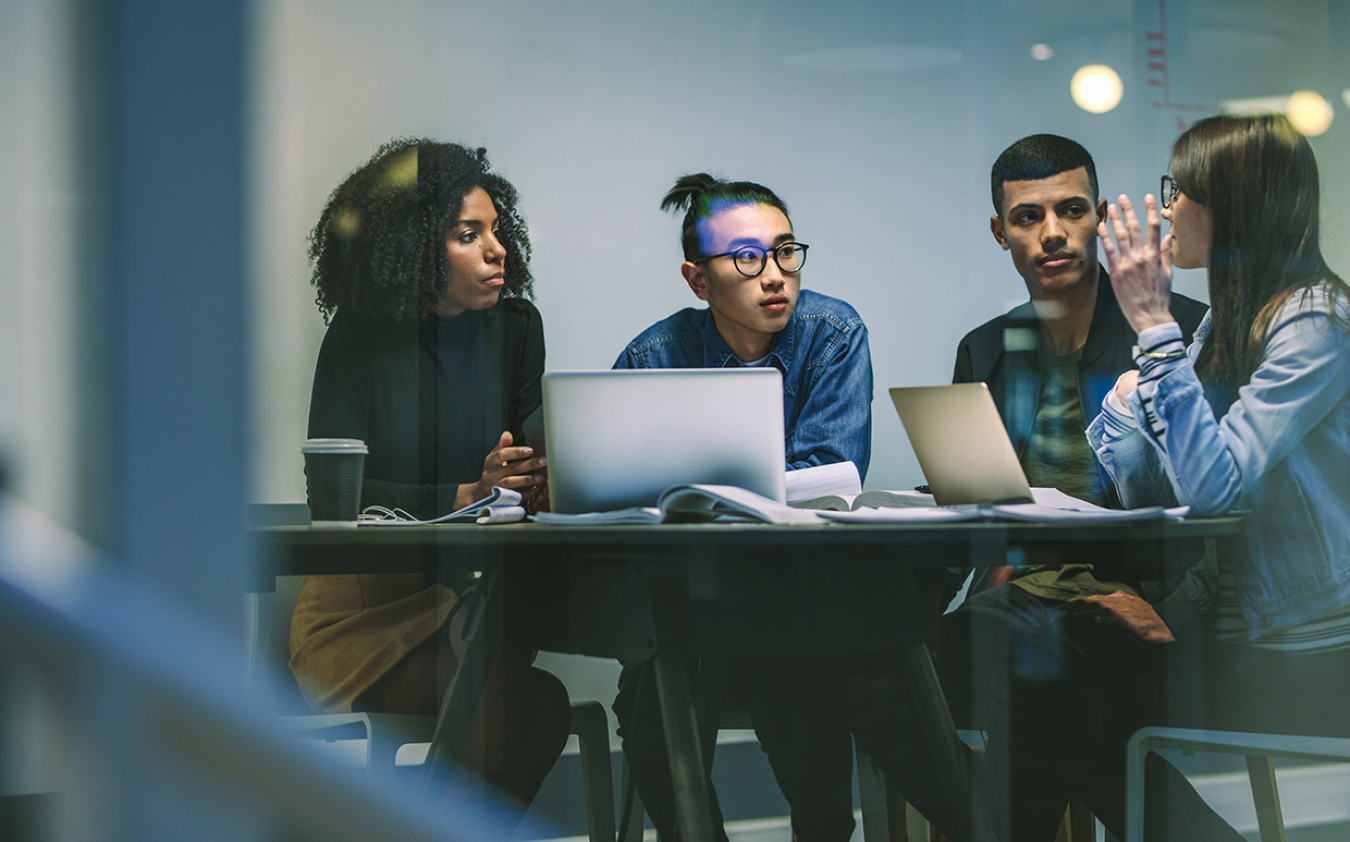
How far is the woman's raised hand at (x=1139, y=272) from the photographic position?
126 centimetres

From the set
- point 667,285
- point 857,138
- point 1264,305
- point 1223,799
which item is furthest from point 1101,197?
point 1223,799

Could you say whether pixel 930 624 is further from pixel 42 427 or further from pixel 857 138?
pixel 857 138

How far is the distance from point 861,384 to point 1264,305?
798 mm

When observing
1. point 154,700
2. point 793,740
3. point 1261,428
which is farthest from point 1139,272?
point 154,700

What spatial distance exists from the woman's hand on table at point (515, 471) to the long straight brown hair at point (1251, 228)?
1060 mm

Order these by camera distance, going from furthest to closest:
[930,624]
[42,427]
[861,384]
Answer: [861,384] < [930,624] < [42,427]

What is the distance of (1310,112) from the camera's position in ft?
6.59

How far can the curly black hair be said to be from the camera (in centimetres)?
205

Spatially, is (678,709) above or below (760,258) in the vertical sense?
below

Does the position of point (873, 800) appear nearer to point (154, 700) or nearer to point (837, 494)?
point (837, 494)

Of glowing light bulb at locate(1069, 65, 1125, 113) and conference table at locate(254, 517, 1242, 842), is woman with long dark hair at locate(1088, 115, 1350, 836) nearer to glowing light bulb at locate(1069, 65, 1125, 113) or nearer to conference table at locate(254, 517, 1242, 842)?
conference table at locate(254, 517, 1242, 842)

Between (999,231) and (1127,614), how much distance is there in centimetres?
124

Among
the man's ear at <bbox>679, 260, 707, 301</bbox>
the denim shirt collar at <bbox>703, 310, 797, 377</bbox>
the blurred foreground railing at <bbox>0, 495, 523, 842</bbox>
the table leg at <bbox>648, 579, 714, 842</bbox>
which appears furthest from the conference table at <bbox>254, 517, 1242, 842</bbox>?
the man's ear at <bbox>679, 260, 707, 301</bbox>

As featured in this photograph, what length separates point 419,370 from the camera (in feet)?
6.66
